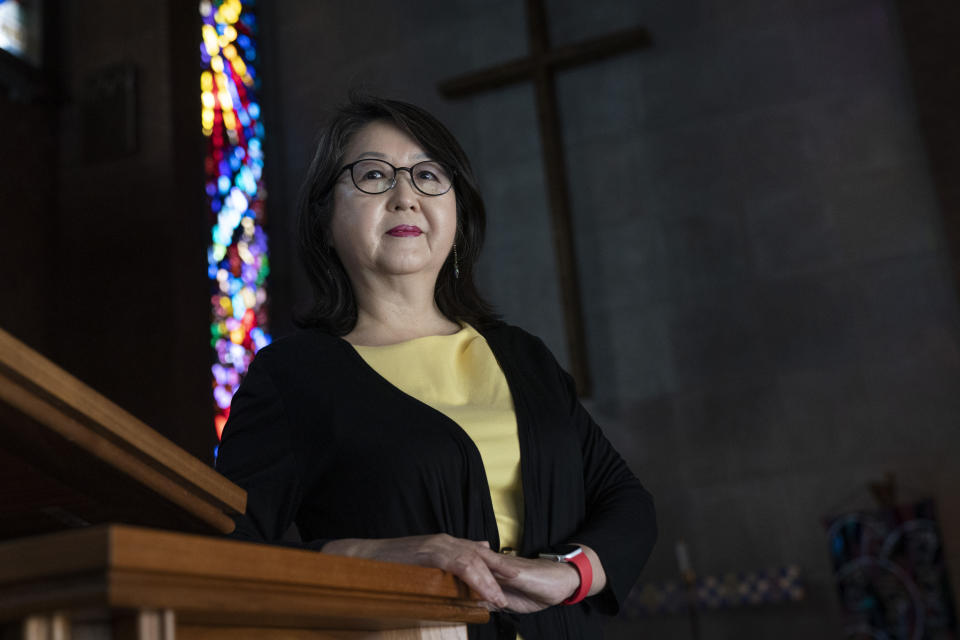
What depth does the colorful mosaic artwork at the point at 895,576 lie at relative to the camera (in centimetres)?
522

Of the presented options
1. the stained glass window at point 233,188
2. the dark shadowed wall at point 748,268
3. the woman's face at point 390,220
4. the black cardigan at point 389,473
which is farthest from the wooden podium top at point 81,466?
the stained glass window at point 233,188

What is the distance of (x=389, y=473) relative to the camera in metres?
1.51

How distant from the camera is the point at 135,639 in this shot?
0.72 m

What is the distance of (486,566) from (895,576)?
4.67m

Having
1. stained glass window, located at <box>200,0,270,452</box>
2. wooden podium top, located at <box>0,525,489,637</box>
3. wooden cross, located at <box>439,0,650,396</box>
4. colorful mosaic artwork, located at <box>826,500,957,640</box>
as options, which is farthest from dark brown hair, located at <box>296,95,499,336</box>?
stained glass window, located at <box>200,0,270,452</box>

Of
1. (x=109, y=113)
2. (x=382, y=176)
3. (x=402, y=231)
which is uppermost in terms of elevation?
(x=109, y=113)

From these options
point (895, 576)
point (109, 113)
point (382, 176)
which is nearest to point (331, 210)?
point (382, 176)

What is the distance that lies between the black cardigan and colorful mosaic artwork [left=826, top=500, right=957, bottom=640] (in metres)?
4.12

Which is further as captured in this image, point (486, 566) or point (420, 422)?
point (420, 422)

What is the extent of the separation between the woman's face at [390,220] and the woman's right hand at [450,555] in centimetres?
57

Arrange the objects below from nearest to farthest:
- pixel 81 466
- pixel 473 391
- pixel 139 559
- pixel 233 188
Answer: pixel 139 559 < pixel 81 466 < pixel 473 391 < pixel 233 188

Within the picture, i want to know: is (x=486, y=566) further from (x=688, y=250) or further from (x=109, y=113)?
(x=688, y=250)

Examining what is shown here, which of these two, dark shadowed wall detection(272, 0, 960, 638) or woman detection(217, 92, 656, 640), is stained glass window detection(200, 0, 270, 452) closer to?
dark shadowed wall detection(272, 0, 960, 638)

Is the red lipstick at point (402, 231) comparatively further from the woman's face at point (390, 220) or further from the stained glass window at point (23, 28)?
the stained glass window at point (23, 28)
